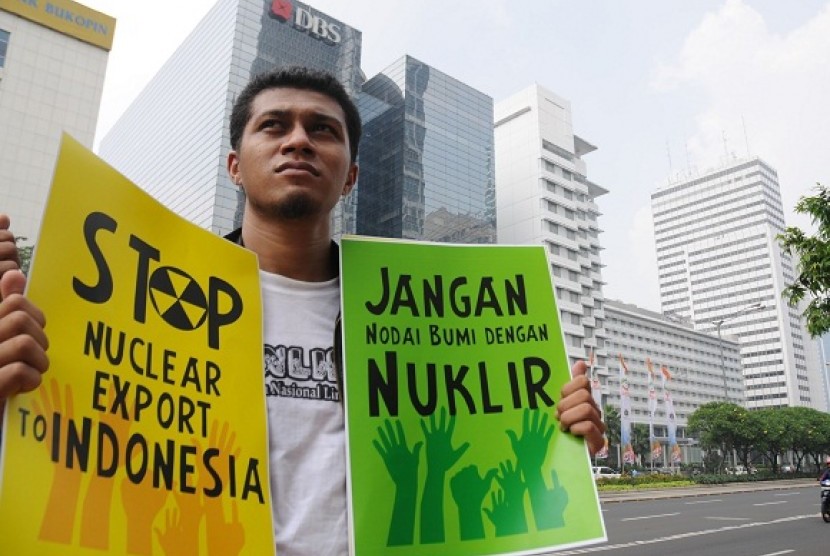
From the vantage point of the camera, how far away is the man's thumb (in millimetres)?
1064

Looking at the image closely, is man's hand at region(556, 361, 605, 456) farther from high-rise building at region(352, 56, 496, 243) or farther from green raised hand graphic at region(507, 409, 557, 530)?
high-rise building at region(352, 56, 496, 243)

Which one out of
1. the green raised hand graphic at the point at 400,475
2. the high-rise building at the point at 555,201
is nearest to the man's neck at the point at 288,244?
the green raised hand graphic at the point at 400,475

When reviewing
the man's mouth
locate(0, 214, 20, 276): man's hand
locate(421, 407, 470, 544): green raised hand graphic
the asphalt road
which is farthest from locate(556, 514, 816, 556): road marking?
locate(0, 214, 20, 276): man's hand

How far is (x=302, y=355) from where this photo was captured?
155 centimetres

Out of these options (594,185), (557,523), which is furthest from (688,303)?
(557,523)

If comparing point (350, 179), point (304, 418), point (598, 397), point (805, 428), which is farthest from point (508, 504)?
point (805, 428)

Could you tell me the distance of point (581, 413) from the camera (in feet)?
5.03

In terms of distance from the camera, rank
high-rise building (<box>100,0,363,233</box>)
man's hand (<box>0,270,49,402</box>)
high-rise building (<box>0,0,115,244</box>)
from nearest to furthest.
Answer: man's hand (<box>0,270,49,402</box>) < high-rise building (<box>0,0,115,244</box>) < high-rise building (<box>100,0,363,233</box>)

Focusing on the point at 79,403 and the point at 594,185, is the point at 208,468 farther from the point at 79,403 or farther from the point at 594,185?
the point at 594,185

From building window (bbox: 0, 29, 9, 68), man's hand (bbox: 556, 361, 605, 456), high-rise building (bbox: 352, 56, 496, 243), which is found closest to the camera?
man's hand (bbox: 556, 361, 605, 456)

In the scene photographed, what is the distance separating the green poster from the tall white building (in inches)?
5535

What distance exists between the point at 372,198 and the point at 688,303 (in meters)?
102

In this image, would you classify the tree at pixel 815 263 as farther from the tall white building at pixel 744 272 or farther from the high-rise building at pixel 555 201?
the tall white building at pixel 744 272

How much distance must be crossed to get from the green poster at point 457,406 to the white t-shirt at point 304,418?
7 centimetres
